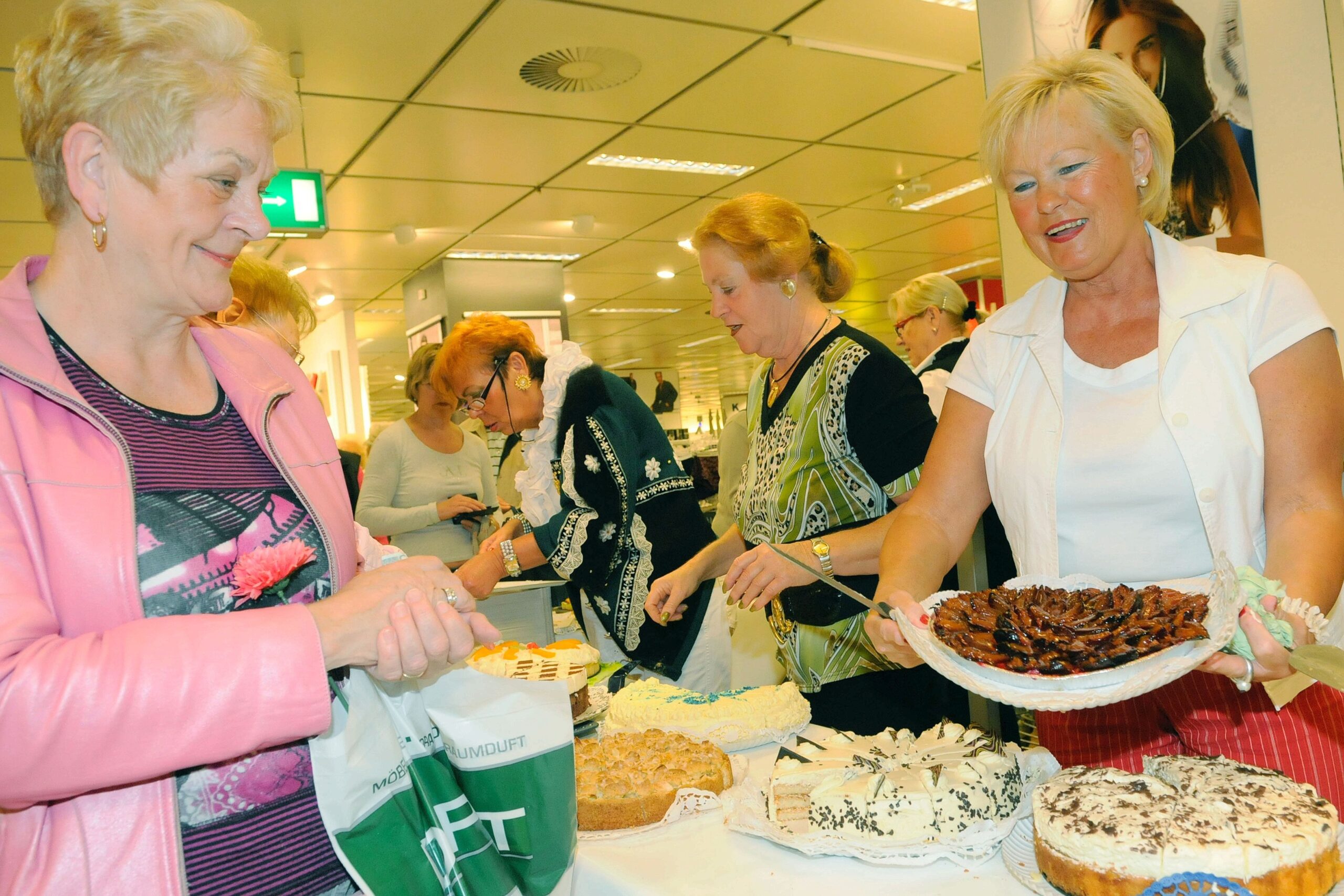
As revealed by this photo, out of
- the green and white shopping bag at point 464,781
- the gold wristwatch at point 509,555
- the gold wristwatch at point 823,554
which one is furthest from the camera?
the gold wristwatch at point 509,555

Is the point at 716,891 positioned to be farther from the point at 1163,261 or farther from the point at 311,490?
the point at 1163,261

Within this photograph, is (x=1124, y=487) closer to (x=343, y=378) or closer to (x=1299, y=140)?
(x=1299, y=140)

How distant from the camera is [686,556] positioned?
8.66ft

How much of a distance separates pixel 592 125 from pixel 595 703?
4.32 m

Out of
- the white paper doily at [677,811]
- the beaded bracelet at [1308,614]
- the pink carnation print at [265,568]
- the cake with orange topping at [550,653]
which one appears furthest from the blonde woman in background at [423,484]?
the beaded bracelet at [1308,614]

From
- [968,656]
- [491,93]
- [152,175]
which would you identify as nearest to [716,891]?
[968,656]

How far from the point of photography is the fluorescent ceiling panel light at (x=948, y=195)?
778 cm

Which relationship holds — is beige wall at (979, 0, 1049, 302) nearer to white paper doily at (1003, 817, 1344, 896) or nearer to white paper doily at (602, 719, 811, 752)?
white paper doily at (602, 719, 811, 752)

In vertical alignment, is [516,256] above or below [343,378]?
above

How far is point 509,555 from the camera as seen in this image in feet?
9.15

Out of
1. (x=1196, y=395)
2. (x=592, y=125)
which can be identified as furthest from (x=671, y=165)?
(x=1196, y=395)

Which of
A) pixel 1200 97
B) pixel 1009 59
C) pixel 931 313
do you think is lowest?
pixel 931 313

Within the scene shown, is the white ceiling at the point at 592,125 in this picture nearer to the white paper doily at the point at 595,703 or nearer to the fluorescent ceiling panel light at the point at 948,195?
the fluorescent ceiling panel light at the point at 948,195

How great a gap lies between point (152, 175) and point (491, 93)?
424 cm
